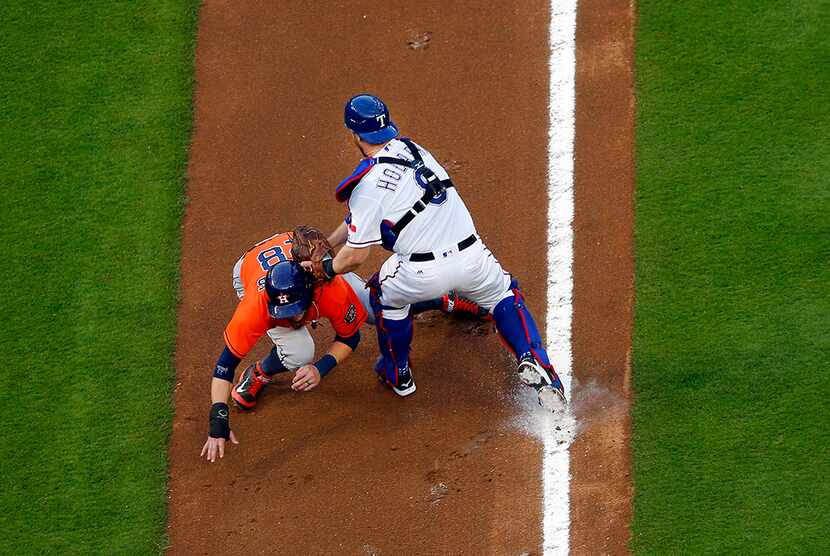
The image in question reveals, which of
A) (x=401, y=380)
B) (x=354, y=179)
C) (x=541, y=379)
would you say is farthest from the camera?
(x=401, y=380)

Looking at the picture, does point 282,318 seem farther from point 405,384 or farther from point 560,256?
point 560,256

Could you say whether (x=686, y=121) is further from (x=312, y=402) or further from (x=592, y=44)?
(x=312, y=402)

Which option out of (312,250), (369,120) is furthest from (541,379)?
(369,120)

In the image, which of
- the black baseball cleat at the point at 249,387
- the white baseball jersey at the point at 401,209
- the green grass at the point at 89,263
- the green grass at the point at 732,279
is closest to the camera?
the white baseball jersey at the point at 401,209

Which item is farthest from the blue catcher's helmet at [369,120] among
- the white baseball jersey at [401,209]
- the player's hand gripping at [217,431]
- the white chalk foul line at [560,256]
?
the player's hand gripping at [217,431]

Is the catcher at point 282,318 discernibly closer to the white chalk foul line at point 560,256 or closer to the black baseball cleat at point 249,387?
the black baseball cleat at point 249,387

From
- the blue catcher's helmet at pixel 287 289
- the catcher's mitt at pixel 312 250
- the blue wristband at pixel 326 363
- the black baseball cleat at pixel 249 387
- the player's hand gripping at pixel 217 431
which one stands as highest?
the catcher's mitt at pixel 312 250

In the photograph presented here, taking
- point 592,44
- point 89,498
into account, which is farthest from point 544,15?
point 89,498

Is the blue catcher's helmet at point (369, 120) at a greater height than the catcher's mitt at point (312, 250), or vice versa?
the blue catcher's helmet at point (369, 120)
